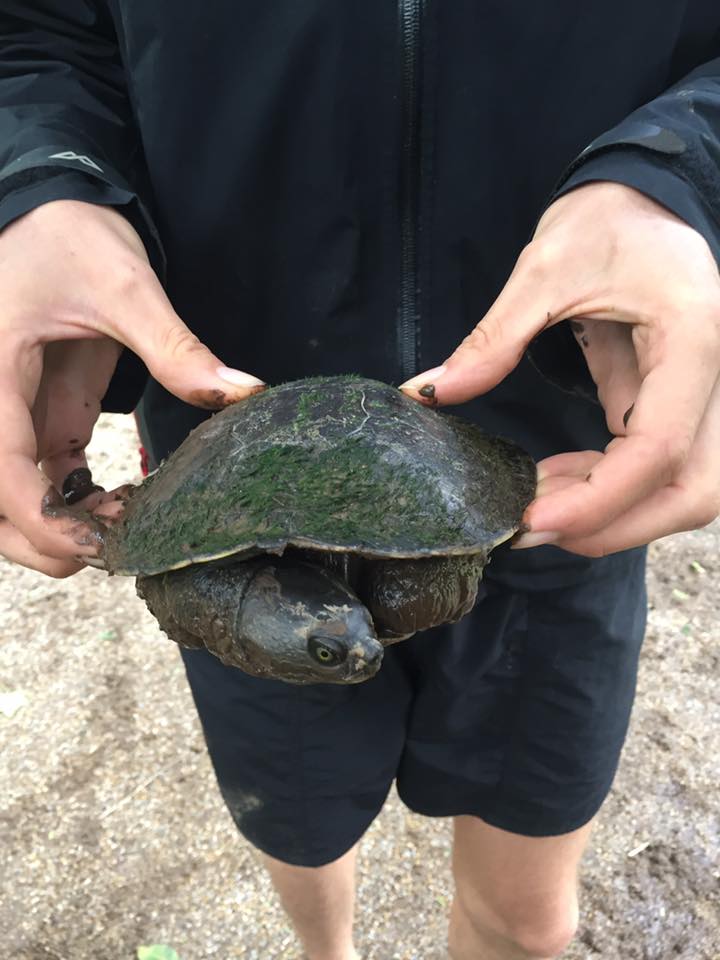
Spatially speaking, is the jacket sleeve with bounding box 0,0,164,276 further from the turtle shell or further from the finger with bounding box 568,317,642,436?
the finger with bounding box 568,317,642,436

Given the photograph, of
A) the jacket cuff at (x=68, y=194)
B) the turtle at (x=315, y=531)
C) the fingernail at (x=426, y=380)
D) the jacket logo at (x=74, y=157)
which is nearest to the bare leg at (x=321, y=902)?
the turtle at (x=315, y=531)

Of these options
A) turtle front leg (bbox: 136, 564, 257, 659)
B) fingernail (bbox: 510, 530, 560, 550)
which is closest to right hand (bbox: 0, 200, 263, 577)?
turtle front leg (bbox: 136, 564, 257, 659)

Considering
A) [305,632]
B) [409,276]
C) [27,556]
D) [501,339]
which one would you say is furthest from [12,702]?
[501,339]

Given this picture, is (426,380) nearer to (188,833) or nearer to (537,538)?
(537,538)

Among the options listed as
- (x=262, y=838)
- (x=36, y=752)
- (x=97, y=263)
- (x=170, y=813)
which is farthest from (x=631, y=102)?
(x=36, y=752)

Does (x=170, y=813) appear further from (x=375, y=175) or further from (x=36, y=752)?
(x=375, y=175)

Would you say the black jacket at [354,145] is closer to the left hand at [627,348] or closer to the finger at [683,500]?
the left hand at [627,348]
